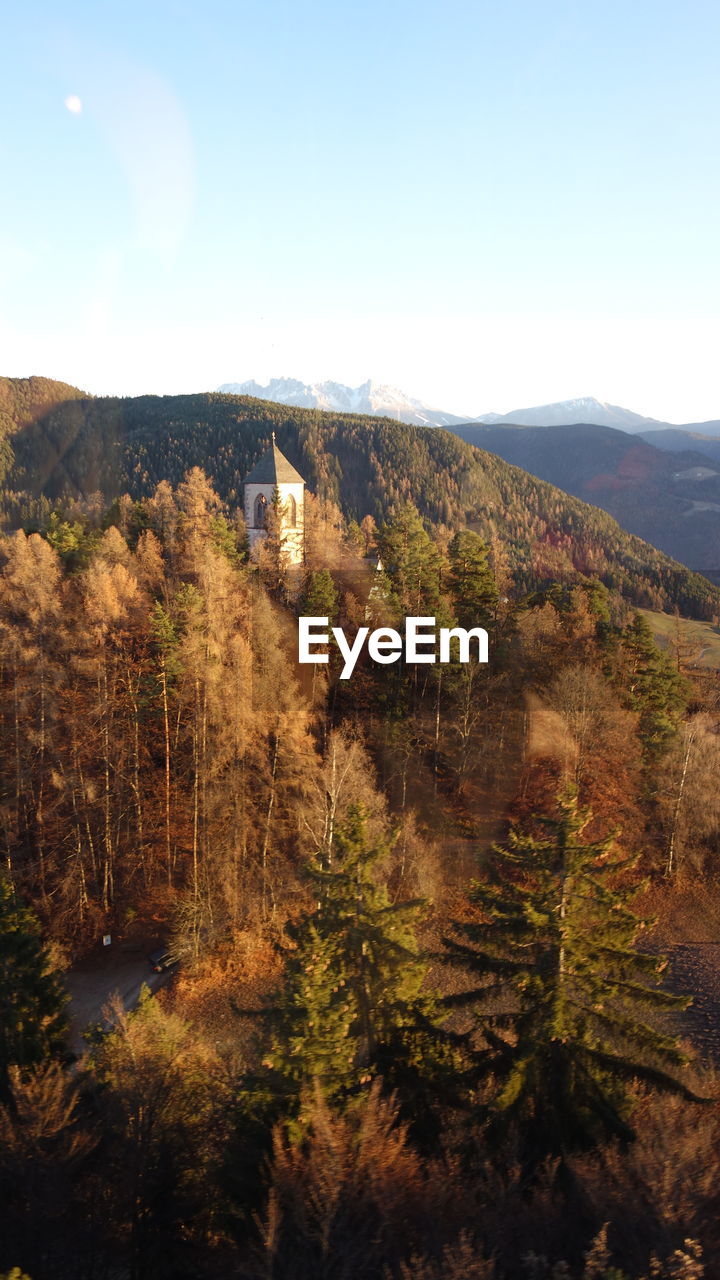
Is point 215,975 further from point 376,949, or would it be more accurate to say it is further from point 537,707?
point 537,707

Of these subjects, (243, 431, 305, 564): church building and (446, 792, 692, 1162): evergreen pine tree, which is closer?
(446, 792, 692, 1162): evergreen pine tree

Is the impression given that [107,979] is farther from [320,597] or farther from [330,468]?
[330,468]

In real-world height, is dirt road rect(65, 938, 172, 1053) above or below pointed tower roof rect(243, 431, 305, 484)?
below

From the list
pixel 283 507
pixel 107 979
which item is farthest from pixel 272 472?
pixel 107 979

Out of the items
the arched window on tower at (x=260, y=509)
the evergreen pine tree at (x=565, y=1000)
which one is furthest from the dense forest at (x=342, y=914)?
the arched window on tower at (x=260, y=509)

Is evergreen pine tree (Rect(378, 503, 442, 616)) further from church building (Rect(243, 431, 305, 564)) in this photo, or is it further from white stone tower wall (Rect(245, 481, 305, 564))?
church building (Rect(243, 431, 305, 564))

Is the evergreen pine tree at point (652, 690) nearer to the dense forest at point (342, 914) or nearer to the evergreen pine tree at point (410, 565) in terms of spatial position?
the dense forest at point (342, 914)

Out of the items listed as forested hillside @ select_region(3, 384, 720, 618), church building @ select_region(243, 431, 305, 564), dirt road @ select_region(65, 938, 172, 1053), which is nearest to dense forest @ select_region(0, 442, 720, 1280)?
dirt road @ select_region(65, 938, 172, 1053)
